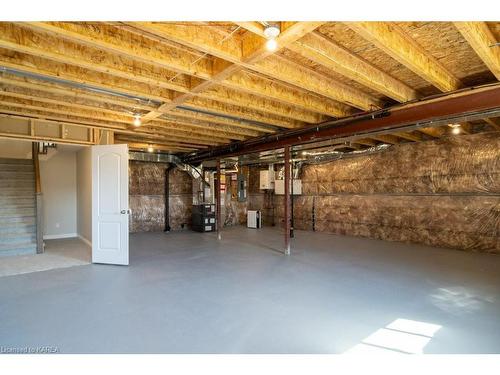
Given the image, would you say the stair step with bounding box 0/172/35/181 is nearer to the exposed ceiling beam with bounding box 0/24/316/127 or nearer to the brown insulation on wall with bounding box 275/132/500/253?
the exposed ceiling beam with bounding box 0/24/316/127

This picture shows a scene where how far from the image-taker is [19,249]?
5305 mm

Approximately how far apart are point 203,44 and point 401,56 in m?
1.70

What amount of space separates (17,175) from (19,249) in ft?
6.78

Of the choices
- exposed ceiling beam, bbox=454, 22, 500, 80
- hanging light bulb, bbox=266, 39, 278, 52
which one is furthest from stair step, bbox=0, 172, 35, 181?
exposed ceiling beam, bbox=454, 22, 500, 80

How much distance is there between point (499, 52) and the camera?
258cm

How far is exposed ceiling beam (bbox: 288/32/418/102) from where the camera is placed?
238 centimetres

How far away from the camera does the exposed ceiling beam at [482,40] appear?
2.03 meters

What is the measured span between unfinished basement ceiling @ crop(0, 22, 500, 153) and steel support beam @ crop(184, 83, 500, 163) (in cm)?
17

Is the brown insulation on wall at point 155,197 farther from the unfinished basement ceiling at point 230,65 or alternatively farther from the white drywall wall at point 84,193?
the unfinished basement ceiling at point 230,65

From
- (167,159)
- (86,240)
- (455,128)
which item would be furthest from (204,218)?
(455,128)

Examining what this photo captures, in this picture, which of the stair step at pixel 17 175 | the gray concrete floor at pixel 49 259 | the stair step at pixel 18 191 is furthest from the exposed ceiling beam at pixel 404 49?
the stair step at pixel 17 175
